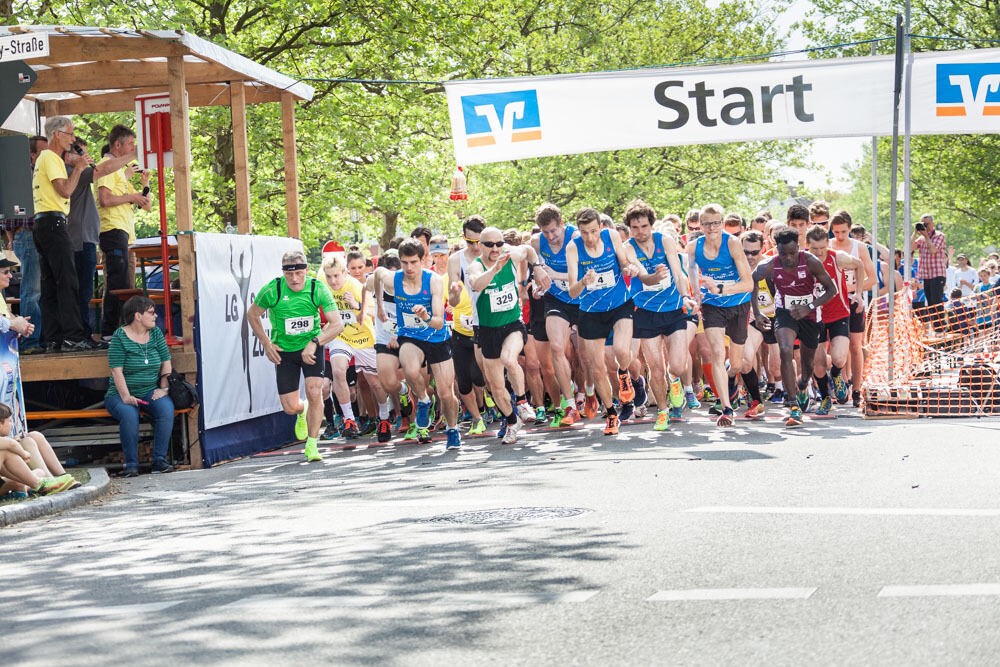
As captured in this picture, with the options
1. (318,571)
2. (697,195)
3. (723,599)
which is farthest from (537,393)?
(697,195)

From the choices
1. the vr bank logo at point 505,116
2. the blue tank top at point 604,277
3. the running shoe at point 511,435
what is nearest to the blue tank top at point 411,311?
the running shoe at point 511,435

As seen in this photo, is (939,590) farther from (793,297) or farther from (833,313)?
(833,313)

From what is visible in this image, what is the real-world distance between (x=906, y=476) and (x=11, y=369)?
7.01 m

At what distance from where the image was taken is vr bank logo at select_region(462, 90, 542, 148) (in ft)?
49.4

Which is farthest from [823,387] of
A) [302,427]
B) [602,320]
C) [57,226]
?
[57,226]

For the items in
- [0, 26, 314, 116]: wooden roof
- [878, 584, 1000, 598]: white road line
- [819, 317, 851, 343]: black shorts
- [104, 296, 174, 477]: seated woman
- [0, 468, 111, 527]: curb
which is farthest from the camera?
[819, 317, 851, 343]: black shorts

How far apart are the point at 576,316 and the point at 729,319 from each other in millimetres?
1432

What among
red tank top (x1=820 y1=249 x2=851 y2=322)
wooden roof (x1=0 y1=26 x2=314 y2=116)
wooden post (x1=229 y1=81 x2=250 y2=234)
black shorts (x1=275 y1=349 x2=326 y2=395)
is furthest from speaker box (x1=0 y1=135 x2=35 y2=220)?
red tank top (x1=820 y1=249 x2=851 y2=322)

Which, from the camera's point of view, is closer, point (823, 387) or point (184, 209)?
point (184, 209)

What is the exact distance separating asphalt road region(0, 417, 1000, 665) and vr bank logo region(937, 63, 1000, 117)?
4.36 meters

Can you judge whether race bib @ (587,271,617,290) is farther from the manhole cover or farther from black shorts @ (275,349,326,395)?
the manhole cover

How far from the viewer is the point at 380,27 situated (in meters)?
24.3

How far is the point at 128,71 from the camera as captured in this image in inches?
595

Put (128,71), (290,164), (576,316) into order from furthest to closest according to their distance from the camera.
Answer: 1. (290,164)
2. (128,71)
3. (576,316)
